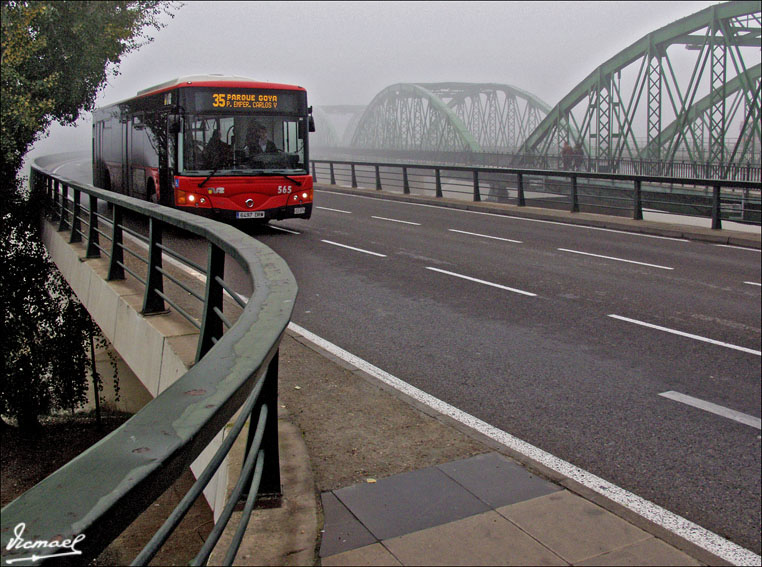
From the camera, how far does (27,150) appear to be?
32.4 metres

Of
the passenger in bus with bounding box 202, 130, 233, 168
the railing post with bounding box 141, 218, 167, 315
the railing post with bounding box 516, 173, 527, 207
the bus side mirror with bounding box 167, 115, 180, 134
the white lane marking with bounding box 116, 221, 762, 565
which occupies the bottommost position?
the white lane marking with bounding box 116, 221, 762, 565

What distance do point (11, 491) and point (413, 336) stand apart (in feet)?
62.4

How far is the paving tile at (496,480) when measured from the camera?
4.30 meters

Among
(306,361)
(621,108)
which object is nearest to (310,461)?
(306,361)

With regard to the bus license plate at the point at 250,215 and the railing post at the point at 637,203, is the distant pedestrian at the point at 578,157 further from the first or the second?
the bus license plate at the point at 250,215

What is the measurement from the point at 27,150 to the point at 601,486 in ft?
106

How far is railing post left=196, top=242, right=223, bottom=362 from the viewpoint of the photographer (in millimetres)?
4664

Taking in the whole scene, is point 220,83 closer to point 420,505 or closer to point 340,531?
point 420,505

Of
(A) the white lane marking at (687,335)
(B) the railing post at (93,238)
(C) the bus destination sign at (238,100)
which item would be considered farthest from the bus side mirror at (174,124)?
(A) the white lane marking at (687,335)

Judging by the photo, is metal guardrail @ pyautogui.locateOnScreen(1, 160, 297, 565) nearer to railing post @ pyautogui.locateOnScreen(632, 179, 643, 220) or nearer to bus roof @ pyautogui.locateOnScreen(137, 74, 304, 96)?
bus roof @ pyautogui.locateOnScreen(137, 74, 304, 96)

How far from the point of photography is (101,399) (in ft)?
92.4

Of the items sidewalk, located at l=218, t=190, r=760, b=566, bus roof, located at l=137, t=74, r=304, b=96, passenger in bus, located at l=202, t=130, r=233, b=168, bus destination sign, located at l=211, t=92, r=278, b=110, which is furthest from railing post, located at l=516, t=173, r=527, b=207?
sidewalk, located at l=218, t=190, r=760, b=566

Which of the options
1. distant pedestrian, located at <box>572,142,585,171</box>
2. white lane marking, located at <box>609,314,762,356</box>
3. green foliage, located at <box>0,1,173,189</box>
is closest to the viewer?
white lane marking, located at <box>609,314,762,356</box>

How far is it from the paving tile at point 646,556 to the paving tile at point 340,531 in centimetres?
103
